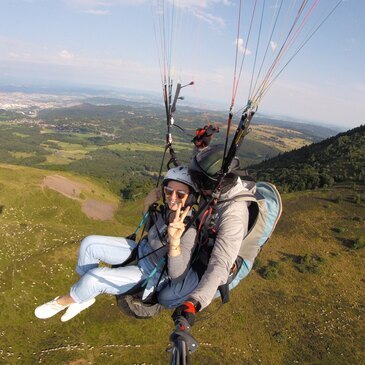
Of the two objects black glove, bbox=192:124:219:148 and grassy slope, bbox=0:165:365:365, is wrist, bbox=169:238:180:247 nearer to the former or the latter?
black glove, bbox=192:124:219:148

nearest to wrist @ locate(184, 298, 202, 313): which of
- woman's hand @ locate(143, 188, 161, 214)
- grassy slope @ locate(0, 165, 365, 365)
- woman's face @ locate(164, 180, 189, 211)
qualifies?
woman's face @ locate(164, 180, 189, 211)

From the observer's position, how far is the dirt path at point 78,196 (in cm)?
5188

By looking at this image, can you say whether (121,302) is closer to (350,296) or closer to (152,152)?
(350,296)

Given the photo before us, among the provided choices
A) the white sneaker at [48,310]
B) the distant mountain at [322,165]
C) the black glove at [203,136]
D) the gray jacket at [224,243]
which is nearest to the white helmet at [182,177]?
the gray jacket at [224,243]

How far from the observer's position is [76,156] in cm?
15850

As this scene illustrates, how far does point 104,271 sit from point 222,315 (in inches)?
999

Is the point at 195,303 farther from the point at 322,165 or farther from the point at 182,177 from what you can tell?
the point at 322,165

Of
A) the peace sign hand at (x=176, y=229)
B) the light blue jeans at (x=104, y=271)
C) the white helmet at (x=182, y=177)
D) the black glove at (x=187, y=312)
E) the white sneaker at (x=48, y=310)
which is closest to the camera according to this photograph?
the black glove at (x=187, y=312)

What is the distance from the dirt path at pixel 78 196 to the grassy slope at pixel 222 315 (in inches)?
409

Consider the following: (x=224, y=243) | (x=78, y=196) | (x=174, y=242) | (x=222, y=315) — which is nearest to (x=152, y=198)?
(x=174, y=242)

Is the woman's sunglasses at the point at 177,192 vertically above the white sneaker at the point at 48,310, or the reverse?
the woman's sunglasses at the point at 177,192

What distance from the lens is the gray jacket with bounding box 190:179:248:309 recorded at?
4721 millimetres

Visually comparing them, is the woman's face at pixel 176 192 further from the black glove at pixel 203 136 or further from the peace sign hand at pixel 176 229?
the black glove at pixel 203 136

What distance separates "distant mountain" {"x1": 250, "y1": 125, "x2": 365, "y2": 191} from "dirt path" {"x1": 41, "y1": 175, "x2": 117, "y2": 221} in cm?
2933
